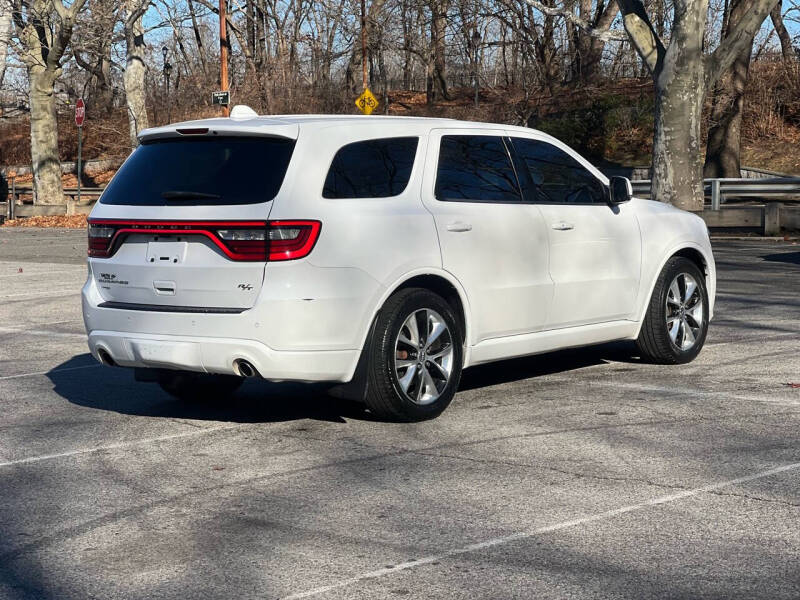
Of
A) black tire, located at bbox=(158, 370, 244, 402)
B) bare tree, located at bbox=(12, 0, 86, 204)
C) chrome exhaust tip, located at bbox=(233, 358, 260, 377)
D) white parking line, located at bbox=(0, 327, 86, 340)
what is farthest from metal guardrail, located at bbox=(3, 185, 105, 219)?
chrome exhaust tip, located at bbox=(233, 358, 260, 377)

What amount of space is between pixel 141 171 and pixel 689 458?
3.53 meters

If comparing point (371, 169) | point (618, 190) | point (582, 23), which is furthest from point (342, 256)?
point (582, 23)

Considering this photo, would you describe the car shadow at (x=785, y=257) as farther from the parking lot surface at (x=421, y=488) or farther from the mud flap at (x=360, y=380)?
the mud flap at (x=360, y=380)

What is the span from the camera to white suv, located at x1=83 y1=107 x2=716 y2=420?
662 cm

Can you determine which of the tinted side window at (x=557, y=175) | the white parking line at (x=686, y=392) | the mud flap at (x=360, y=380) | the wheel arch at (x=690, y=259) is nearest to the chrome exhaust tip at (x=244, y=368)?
the mud flap at (x=360, y=380)

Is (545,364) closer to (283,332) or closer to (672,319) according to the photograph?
(672,319)

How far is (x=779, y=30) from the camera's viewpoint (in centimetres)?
4475

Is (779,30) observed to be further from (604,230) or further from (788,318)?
(604,230)

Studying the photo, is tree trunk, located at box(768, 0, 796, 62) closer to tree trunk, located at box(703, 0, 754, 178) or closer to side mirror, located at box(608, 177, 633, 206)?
tree trunk, located at box(703, 0, 754, 178)

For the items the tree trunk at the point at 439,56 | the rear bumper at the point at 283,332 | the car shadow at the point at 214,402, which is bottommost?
the car shadow at the point at 214,402

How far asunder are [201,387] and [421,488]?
2.89 metres

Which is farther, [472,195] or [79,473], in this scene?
[472,195]

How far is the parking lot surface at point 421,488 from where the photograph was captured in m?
4.41

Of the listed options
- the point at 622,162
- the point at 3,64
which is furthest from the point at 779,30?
the point at 3,64
